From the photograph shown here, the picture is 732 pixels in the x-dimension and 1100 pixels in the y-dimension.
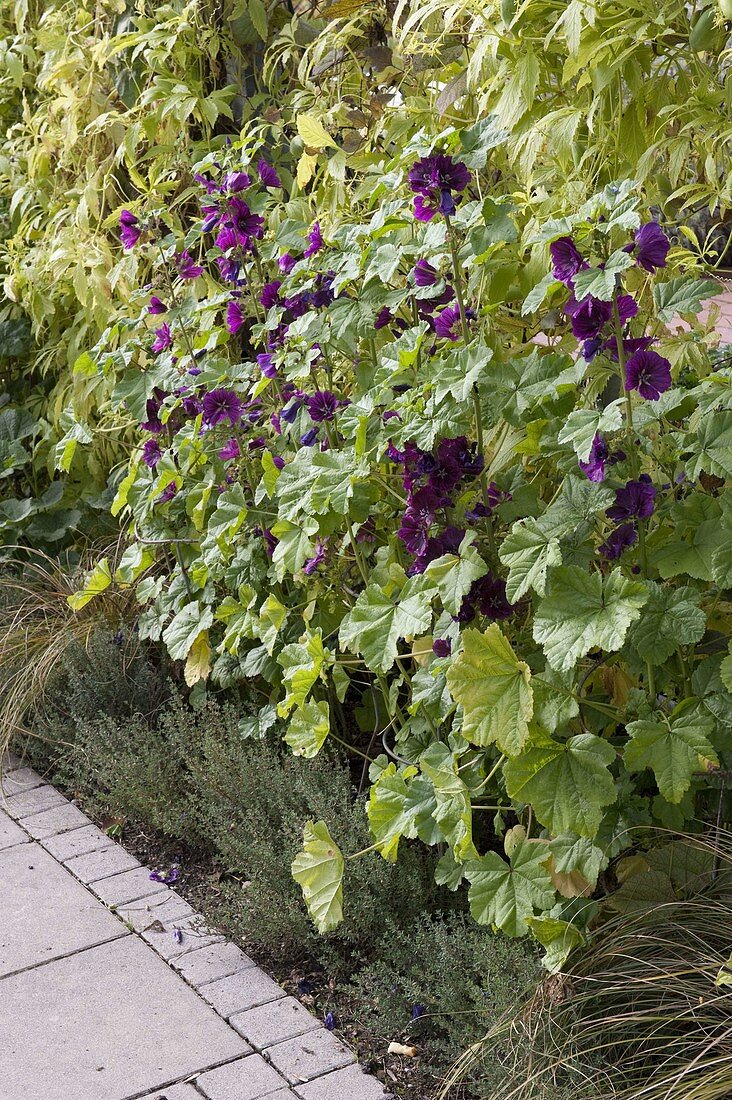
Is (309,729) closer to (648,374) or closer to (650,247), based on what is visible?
(648,374)

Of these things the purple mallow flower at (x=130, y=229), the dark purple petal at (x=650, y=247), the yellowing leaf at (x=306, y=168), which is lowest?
the purple mallow flower at (x=130, y=229)

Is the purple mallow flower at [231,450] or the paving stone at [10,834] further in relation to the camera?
the paving stone at [10,834]

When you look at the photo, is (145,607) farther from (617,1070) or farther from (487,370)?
(617,1070)

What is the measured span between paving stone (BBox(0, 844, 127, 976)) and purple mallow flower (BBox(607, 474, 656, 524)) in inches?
60.0

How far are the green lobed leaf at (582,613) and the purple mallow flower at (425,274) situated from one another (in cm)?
64

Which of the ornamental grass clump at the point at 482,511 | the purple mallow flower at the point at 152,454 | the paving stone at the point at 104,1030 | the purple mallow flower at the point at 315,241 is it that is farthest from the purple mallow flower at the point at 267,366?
the paving stone at the point at 104,1030

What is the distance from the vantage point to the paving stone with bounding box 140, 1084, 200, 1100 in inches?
88.4

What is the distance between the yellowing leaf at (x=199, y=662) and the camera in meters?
3.34

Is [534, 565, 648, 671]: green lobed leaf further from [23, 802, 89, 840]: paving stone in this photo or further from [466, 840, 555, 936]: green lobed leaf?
[23, 802, 89, 840]: paving stone

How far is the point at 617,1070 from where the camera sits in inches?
78.2

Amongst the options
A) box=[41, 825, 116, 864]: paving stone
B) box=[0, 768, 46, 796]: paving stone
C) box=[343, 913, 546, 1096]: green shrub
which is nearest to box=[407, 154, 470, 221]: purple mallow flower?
box=[343, 913, 546, 1096]: green shrub

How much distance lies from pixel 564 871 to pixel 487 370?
90cm

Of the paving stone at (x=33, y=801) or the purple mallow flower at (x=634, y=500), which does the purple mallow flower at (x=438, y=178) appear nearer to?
the purple mallow flower at (x=634, y=500)

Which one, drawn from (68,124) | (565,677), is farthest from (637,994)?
(68,124)
